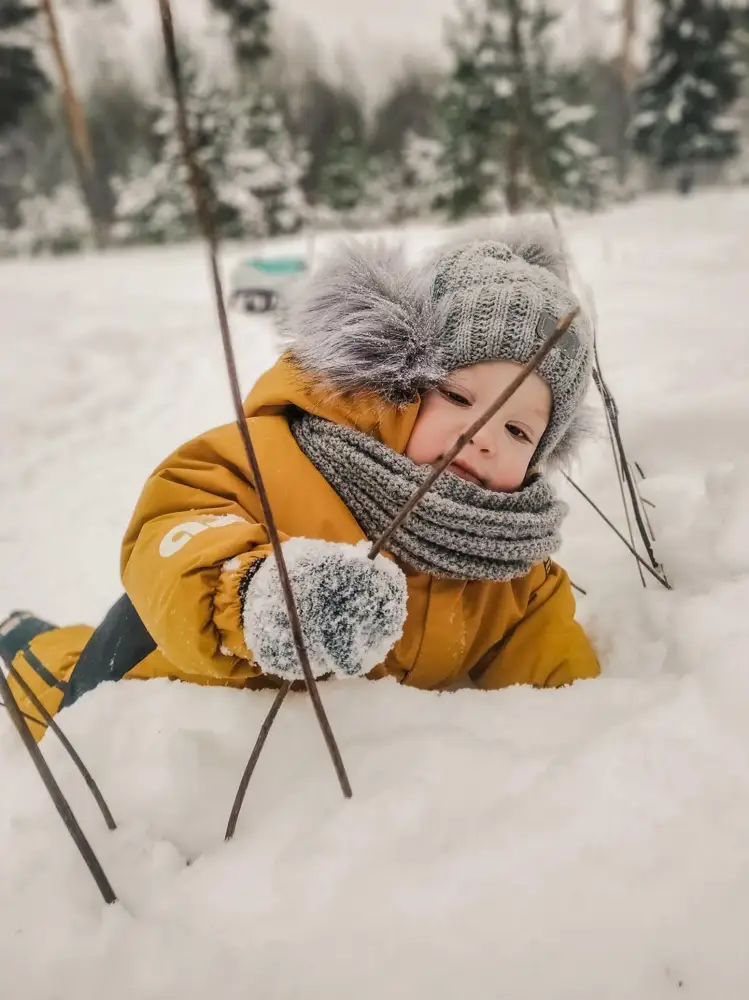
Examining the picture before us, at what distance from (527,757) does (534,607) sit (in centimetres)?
51

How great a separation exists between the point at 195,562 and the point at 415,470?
1.19 feet

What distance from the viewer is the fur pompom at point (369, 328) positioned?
3.43ft

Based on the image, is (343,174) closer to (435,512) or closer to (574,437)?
(574,437)

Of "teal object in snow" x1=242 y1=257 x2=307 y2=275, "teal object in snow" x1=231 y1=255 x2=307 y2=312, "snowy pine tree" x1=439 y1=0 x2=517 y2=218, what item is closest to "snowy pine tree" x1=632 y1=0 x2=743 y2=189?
"snowy pine tree" x1=439 y1=0 x2=517 y2=218

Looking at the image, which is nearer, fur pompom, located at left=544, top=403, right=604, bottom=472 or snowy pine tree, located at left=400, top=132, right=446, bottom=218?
fur pompom, located at left=544, top=403, right=604, bottom=472

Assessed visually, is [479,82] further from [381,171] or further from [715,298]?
[715,298]

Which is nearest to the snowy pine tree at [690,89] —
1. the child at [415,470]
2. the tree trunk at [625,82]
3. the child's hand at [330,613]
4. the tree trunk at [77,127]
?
the tree trunk at [625,82]

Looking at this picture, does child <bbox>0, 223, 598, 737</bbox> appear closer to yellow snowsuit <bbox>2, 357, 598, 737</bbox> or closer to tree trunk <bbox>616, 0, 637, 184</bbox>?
yellow snowsuit <bbox>2, 357, 598, 737</bbox>

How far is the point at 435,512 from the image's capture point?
0.95 metres

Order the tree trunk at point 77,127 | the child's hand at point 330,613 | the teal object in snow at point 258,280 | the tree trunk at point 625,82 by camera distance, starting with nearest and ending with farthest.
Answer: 1. the child's hand at point 330,613
2. the teal object in snow at point 258,280
3. the tree trunk at point 77,127
4. the tree trunk at point 625,82

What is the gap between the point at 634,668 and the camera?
0.93 m

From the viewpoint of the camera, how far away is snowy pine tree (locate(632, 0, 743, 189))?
1150 cm

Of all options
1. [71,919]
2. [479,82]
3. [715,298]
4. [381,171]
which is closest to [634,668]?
[71,919]

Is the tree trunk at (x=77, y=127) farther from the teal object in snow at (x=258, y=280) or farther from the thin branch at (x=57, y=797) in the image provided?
the thin branch at (x=57, y=797)
